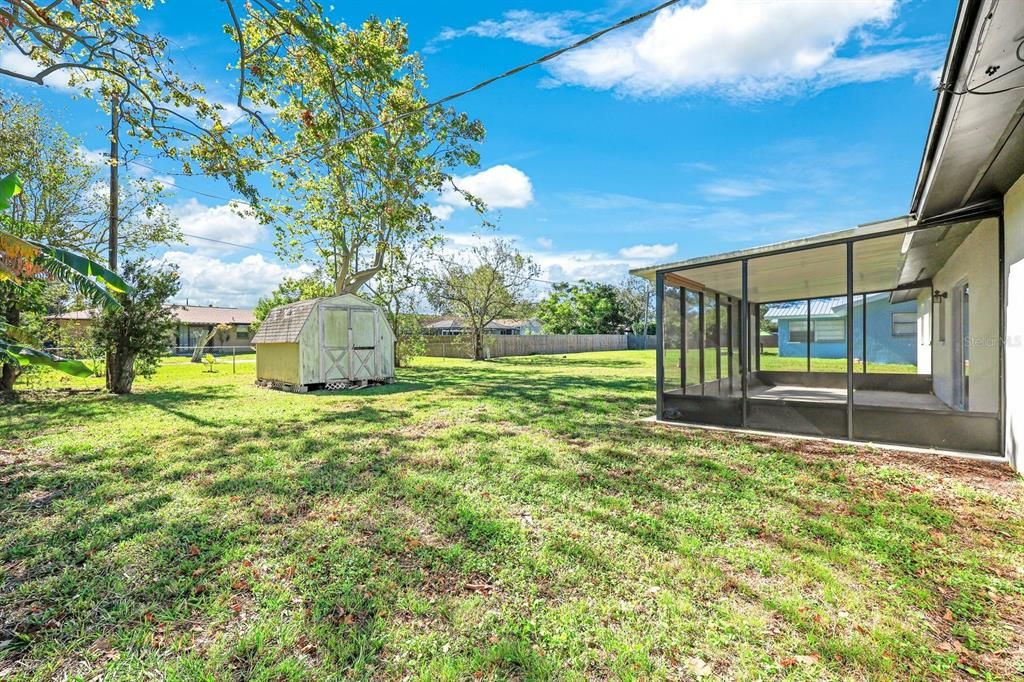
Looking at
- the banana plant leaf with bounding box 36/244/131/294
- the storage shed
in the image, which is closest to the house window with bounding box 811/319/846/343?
the storage shed

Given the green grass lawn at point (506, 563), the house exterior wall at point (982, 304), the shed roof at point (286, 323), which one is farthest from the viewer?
the shed roof at point (286, 323)

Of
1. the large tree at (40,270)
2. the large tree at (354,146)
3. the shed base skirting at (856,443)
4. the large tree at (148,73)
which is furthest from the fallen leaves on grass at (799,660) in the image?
the large tree at (354,146)

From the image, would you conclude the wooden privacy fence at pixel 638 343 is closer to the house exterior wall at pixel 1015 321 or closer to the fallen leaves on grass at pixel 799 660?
the house exterior wall at pixel 1015 321

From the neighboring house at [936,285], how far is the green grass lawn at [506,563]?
0.76m

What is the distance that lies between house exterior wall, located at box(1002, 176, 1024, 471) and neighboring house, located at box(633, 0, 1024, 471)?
0.07ft

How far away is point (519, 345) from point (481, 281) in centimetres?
757

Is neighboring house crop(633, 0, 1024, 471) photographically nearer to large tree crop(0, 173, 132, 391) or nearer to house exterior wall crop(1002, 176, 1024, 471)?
house exterior wall crop(1002, 176, 1024, 471)

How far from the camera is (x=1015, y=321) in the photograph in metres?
4.50

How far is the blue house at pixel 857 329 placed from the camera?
17.3m

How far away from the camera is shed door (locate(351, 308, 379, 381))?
12.6m

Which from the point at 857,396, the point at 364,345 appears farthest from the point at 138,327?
the point at 857,396

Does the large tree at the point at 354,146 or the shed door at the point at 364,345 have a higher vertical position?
the large tree at the point at 354,146

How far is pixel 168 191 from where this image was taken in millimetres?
11461

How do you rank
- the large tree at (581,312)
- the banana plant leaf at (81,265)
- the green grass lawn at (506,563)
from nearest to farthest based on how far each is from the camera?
the green grass lawn at (506,563)
the banana plant leaf at (81,265)
the large tree at (581,312)
